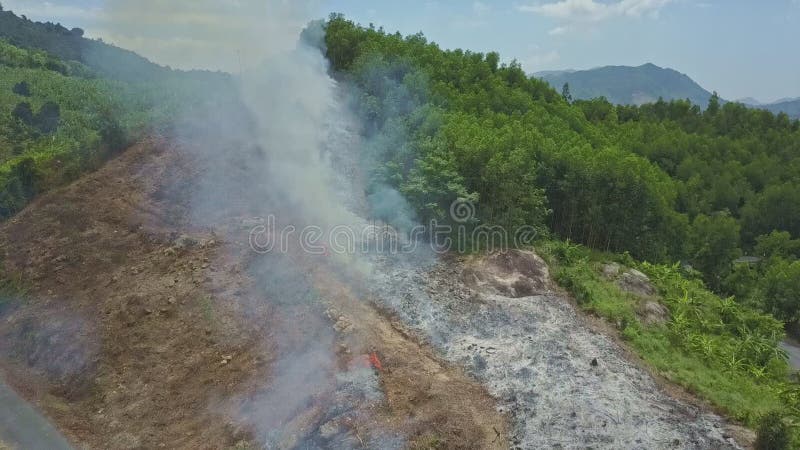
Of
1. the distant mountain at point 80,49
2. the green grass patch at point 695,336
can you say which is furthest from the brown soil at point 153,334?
the distant mountain at point 80,49

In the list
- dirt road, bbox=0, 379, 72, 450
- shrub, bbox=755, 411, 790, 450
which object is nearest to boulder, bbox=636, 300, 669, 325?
shrub, bbox=755, 411, 790, 450

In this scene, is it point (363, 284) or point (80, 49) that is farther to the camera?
point (80, 49)

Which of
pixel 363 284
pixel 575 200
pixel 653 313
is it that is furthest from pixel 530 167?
pixel 363 284

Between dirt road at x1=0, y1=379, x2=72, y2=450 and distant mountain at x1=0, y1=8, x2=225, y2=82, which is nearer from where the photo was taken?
dirt road at x1=0, y1=379, x2=72, y2=450

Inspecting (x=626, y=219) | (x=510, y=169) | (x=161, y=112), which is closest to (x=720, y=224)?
(x=626, y=219)

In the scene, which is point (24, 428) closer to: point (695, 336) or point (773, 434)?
point (773, 434)

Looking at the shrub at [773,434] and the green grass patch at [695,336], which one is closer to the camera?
the shrub at [773,434]

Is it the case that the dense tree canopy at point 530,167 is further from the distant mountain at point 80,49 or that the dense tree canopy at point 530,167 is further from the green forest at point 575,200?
the distant mountain at point 80,49

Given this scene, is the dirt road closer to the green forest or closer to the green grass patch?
the green forest
